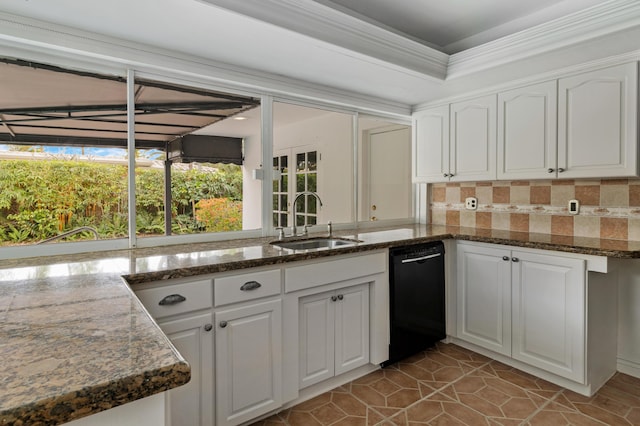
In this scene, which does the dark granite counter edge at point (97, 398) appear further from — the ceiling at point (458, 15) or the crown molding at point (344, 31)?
the ceiling at point (458, 15)

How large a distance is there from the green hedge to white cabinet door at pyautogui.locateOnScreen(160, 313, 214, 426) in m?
0.81

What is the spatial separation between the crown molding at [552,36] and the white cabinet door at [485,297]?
1299 mm

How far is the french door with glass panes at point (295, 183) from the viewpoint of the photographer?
2.86 meters

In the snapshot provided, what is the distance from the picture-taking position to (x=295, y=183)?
3.42 m

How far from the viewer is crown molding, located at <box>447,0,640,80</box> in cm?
184

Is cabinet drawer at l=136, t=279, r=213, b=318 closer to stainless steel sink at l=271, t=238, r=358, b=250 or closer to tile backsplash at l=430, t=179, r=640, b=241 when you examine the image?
stainless steel sink at l=271, t=238, r=358, b=250

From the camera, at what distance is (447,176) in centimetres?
323

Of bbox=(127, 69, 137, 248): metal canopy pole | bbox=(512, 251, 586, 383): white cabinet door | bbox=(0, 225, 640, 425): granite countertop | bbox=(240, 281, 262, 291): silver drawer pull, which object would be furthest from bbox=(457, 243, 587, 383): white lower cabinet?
bbox=(127, 69, 137, 248): metal canopy pole

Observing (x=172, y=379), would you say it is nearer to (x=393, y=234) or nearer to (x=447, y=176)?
(x=393, y=234)

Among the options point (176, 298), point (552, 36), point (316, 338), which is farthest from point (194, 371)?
point (552, 36)

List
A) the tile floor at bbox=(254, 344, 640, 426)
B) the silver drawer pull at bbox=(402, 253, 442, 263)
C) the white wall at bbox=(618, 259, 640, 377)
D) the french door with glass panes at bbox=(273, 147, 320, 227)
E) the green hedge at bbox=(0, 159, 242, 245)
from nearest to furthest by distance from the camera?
the green hedge at bbox=(0, 159, 242, 245) → the tile floor at bbox=(254, 344, 640, 426) → the white wall at bbox=(618, 259, 640, 377) → the silver drawer pull at bbox=(402, 253, 442, 263) → the french door with glass panes at bbox=(273, 147, 320, 227)

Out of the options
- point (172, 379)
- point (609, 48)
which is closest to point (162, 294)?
point (172, 379)

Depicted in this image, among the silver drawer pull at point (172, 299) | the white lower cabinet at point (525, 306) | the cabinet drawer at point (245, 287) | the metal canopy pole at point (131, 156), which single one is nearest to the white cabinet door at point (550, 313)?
the white lower cabinet at point (525, 306)

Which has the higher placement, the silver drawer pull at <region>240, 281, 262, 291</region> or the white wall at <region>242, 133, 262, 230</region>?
the white wall at <region>242, 133, 262, 230</region>
